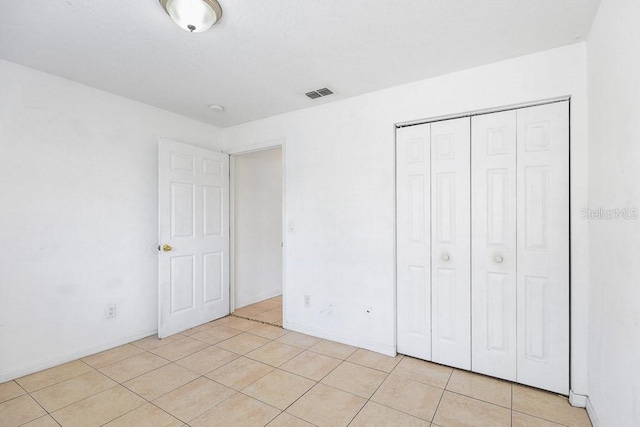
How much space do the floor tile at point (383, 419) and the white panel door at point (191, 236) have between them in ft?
7.49

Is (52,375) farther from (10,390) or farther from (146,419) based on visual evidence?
(146,419)

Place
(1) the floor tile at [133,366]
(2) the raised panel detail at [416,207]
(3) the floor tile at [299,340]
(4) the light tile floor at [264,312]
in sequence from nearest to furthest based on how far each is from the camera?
(1) the floor tile at [133,366] → (2) the raised panel detail at [416,207] → (3) the floor tile at [299,340] → (4) the light tile floor at [264,312]

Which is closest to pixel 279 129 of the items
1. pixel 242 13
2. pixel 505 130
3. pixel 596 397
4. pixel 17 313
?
pixel 242 13

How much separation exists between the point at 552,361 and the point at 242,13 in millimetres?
3093

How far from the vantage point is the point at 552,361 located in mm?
2109

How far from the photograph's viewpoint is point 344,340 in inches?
118

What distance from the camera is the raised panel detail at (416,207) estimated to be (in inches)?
103

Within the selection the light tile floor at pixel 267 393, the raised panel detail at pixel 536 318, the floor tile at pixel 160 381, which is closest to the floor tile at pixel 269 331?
the light tile floor at pixel 267 393

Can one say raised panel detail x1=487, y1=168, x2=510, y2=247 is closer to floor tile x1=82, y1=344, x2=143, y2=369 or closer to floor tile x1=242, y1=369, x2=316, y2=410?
floor tile x1=242, y1=369, x2=316, y2=410

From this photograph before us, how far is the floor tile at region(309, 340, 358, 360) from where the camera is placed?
2760 millimetres

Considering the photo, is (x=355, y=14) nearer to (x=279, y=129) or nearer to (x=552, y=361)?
(x=279, y=129)

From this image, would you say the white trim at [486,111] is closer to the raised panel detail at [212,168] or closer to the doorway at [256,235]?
the doorway at [256,235]

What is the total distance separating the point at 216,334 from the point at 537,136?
3486 millimetres

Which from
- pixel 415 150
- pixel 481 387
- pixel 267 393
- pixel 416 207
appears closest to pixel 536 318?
pixel 481 387
